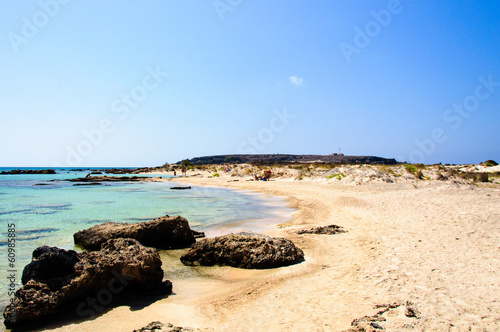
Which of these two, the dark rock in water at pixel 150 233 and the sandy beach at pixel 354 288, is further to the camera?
the dark rock in water at pixel 150 233

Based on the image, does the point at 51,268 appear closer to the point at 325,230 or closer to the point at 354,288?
the point at 354,288

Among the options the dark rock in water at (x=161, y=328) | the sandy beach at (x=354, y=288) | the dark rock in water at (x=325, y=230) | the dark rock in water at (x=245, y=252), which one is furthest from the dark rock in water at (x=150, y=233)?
the dark rock in water at (x=161, y=328)

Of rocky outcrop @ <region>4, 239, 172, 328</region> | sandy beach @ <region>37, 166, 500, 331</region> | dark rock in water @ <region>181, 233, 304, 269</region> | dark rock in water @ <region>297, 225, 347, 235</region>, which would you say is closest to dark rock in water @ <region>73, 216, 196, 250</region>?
sandy beach @ <region>37, 166, 500, 331</region>

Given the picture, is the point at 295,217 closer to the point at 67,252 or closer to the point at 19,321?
the point at 67,252

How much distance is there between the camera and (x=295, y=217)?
12.4 meters

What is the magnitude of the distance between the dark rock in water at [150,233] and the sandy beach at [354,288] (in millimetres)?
465

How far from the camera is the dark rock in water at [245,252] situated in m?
6.01

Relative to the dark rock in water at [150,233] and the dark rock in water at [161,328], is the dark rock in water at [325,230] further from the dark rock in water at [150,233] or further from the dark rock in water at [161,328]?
the dark rock in water at [161,328]

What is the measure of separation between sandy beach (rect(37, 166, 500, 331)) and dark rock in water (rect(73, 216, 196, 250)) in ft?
1.53

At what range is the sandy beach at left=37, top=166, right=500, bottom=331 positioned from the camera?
3396 mm

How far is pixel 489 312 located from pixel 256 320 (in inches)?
104

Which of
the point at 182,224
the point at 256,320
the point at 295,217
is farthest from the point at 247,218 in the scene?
the point at 256,320

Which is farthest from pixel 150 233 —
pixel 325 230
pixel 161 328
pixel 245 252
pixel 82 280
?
pixel 325 230

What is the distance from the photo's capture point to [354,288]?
434 centimetres
